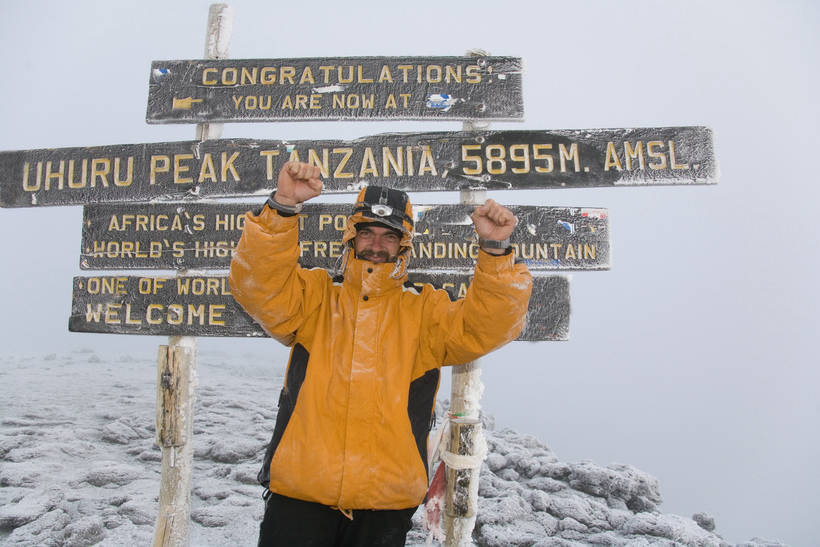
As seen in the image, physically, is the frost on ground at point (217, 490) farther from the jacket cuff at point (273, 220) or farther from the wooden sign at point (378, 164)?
the jacket cuff at point (273, 220)

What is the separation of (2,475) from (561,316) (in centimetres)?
551

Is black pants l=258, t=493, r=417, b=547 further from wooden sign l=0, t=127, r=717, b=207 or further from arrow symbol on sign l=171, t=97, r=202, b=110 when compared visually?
arrow symbol on sign l=171, t=97, r=202, b=110

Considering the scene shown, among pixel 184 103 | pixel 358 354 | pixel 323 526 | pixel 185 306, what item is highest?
pixel 184 103

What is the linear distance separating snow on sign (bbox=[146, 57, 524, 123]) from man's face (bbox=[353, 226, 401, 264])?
4.11ft

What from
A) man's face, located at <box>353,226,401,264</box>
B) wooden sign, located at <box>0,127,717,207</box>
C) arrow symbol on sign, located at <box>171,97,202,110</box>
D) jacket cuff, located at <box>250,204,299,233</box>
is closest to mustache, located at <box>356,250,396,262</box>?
man's face, located at <box>353,226,401,264</box>

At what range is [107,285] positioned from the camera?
3002 millimetres

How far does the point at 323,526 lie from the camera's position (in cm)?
183

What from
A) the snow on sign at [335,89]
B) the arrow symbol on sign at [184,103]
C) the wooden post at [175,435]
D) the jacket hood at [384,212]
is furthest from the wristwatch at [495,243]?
the arrow symbol on sign at [184,103]

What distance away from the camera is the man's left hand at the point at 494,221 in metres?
1.75

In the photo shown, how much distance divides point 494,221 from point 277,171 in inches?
69.0

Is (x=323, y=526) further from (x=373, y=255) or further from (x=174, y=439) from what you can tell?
(x=174, y=439)

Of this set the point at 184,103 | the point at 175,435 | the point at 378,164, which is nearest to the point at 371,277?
the point at 378,164

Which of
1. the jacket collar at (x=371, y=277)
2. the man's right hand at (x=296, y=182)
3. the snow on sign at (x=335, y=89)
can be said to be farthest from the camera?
the snow on sign at (x=335, y=89)

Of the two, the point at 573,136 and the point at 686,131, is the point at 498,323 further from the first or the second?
the point at 686,131
